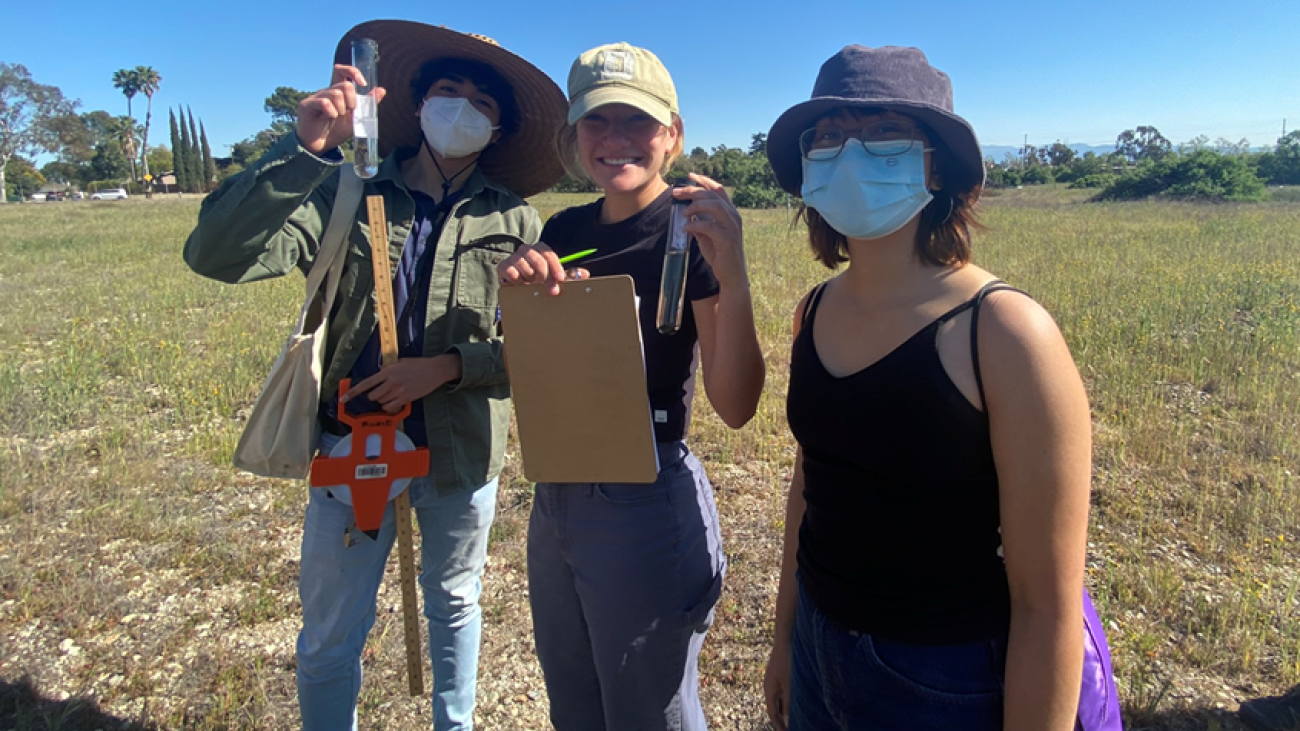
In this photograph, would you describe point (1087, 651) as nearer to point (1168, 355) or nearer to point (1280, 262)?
point (1168, 355)

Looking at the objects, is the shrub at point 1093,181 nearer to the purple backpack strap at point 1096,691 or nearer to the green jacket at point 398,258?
the green jacket at point 398,258

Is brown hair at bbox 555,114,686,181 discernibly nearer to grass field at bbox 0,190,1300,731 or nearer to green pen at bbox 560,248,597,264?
green pen at bbox 560,248,597,264

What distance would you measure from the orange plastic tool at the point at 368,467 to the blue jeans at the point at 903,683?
4.01 feet

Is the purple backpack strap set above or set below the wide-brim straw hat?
below

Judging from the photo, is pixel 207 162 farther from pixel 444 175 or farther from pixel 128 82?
pixel 444 175

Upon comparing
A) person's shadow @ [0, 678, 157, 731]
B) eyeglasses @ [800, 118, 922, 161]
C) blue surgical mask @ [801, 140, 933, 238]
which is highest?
eyeglasses @ [800, 118, 922, 161]

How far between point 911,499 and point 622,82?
3.64ft

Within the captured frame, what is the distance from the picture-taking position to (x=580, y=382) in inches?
62.9

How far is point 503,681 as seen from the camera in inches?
114

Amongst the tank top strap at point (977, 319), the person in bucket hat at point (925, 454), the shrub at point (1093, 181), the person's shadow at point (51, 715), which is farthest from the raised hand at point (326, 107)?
the shrub at point (1093, 181)

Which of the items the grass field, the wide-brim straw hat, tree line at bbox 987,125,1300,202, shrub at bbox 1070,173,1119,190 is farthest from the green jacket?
shrub at bbox 1070,173,1119,190

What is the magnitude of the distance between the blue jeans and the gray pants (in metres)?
0.36

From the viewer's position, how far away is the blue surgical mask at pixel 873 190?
4.32 feet

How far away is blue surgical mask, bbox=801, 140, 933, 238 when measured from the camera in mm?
1315
